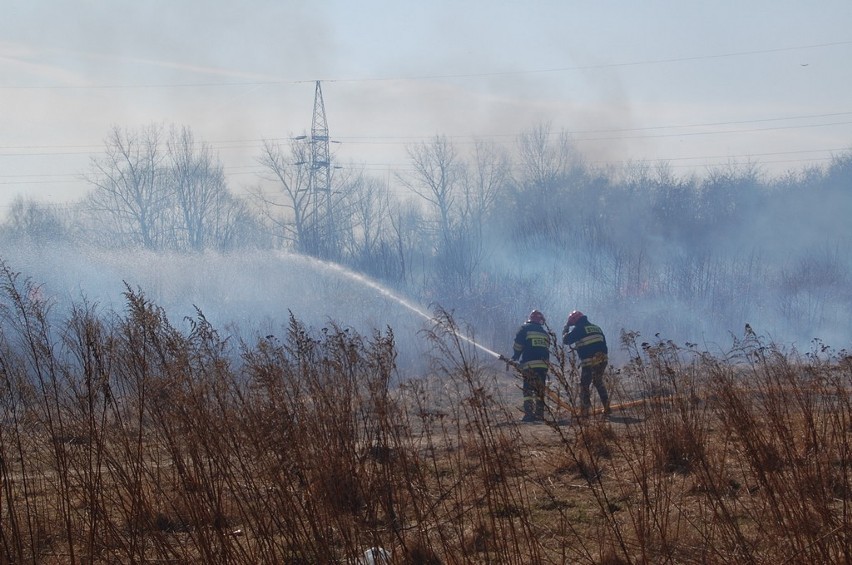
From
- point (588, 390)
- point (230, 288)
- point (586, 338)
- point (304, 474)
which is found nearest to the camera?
point (304, 474)

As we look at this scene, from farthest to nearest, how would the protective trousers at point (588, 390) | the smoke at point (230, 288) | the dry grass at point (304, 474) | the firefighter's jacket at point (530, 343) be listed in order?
the smoke at point (230, 288)
the firefighter's jacket at point (530, 343)
the protective trousers at point (588, 390)
the dry grass at point (304, 474)

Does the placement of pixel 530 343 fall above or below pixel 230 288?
below

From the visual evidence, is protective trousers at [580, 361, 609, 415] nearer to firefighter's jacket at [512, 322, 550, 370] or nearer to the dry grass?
the dry grass

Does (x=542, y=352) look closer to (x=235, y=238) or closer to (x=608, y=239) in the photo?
(x=608, y=239)

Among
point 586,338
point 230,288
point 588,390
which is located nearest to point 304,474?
point 588,390

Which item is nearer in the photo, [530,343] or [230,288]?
[530,343]

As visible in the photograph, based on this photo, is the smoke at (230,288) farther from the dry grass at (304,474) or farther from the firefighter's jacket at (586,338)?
the dry grass at (304,474)

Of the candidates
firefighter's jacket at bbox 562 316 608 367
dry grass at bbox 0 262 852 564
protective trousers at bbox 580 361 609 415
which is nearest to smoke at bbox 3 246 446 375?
firefighter's jacket at bbox 562 316 608 367

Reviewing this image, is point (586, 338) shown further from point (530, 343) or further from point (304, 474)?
point (304, 474)

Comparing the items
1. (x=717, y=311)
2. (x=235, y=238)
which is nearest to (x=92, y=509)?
(x=717, y=311)

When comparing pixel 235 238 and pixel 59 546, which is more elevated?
pixel 235 238

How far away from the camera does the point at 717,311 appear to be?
2338 centimetres

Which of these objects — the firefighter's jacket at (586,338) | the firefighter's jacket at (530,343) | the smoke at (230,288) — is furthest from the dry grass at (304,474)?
the smoke at (230,288)

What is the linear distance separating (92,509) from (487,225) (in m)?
34.1
